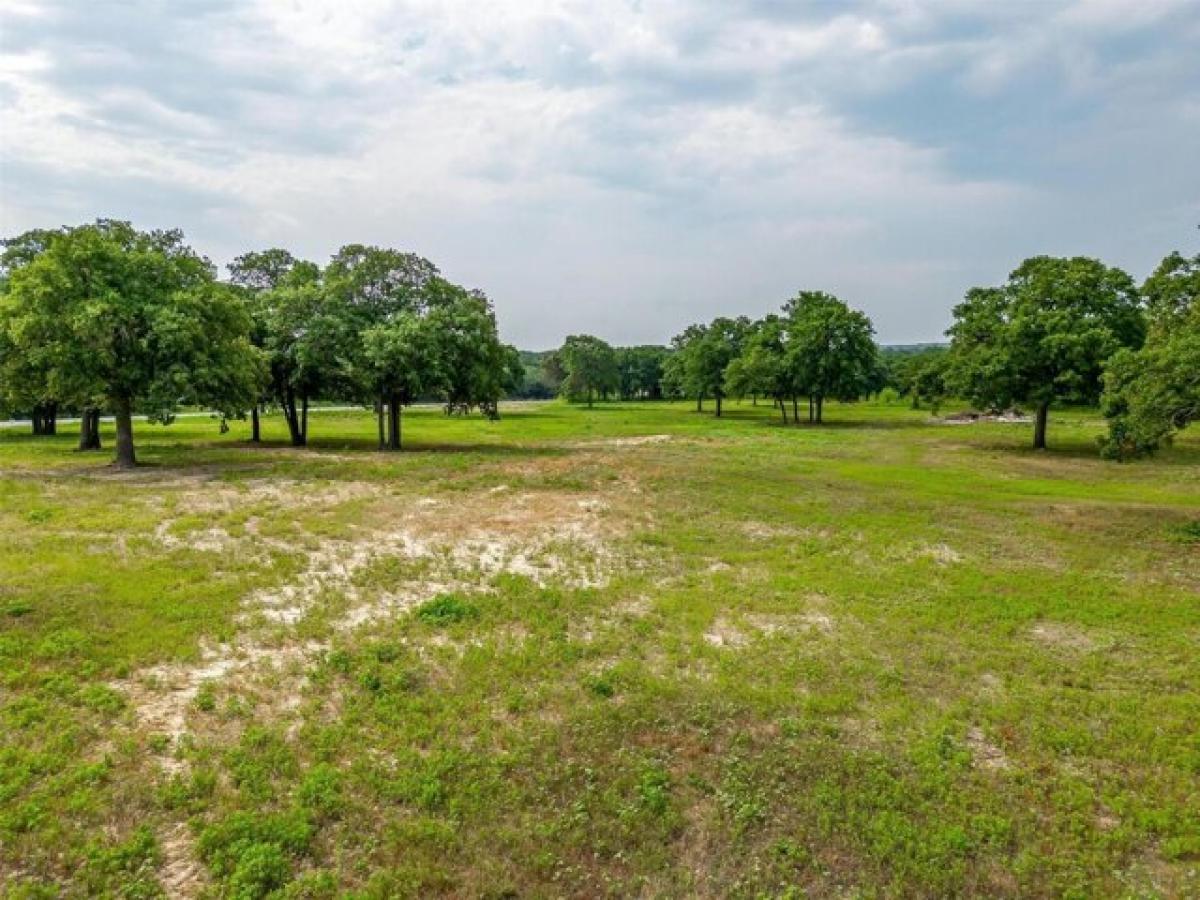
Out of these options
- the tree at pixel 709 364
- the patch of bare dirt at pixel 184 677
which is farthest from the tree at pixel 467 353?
the tree at pixel 709 364

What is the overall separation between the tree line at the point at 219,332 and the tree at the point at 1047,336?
3066cm

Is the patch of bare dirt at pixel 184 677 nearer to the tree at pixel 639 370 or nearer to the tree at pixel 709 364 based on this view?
the tree at pixel 709 364

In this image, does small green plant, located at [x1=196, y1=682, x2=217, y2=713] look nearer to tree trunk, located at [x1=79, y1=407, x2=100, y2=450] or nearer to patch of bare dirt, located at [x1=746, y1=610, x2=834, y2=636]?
patch of bare dirt, located at [x1=746, y1=610, x2=834, y2=636]

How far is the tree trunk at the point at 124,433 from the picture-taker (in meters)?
30.1

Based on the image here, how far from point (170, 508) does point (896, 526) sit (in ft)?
78.1

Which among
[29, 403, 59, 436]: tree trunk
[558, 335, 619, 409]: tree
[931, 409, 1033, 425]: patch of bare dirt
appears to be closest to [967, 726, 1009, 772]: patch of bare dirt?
[29, 403, 59, 436]: tree trunk

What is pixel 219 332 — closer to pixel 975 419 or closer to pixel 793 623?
pixel 793 623

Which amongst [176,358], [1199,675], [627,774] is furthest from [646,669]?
[176,358]

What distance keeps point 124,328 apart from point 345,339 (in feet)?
38.0

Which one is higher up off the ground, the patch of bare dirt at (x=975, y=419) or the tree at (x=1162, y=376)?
the tree at (x=1162, y=376)

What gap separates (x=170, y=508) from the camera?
22172 millimetres

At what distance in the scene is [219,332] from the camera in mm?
31250

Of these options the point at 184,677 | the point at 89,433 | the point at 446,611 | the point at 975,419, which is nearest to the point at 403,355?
the point at 89,433

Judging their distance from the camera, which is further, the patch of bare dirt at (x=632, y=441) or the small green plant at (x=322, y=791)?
the patch of bare dirt at (x=632, y=441)
